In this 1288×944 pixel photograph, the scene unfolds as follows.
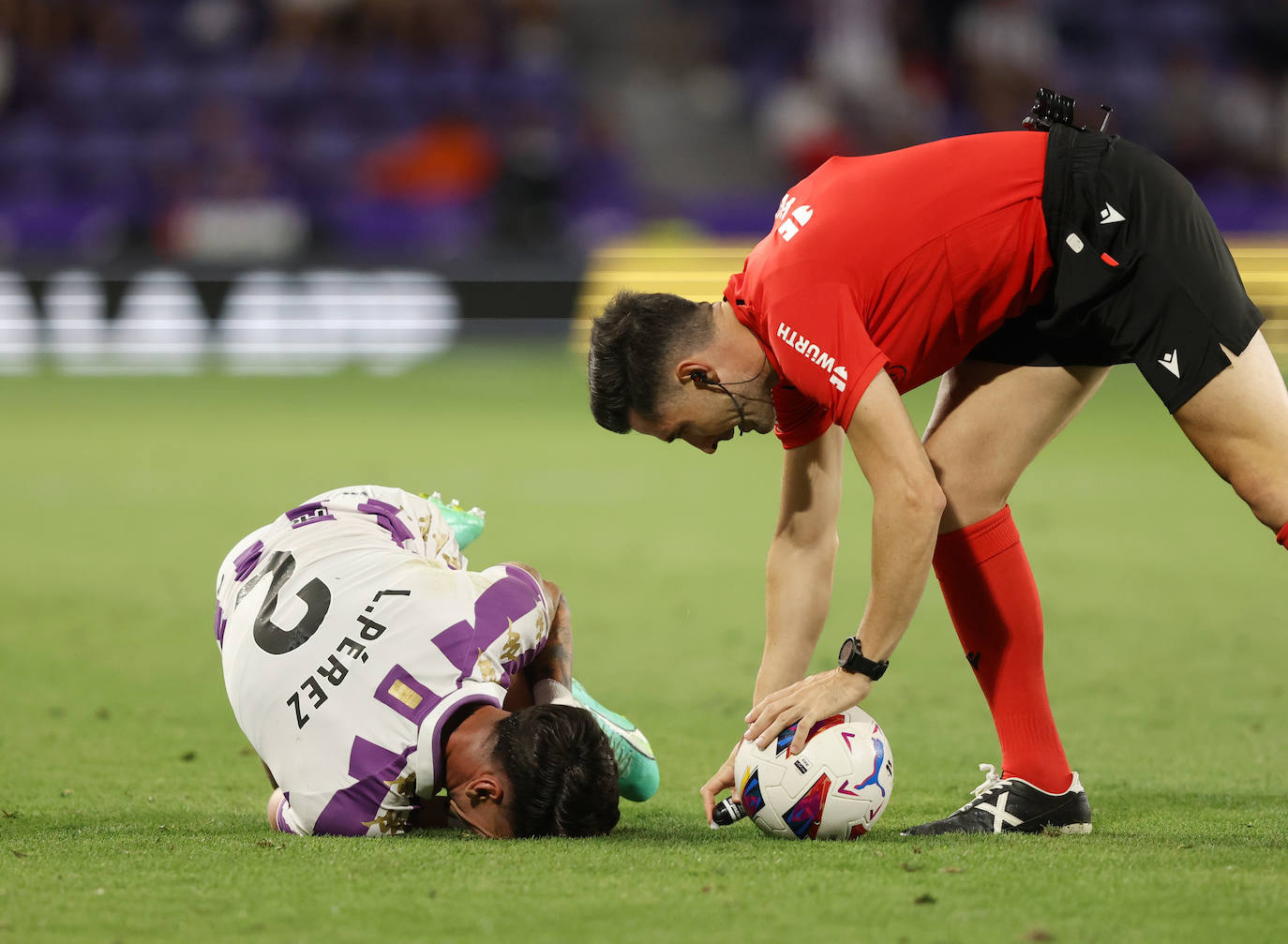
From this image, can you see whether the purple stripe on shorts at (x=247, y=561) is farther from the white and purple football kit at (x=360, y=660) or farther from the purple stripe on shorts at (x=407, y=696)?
the purple stripe on shorts at (x=407, y=696)

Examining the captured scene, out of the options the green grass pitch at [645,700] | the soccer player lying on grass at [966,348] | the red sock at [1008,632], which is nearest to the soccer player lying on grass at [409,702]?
the green grass pitch at [645,700]

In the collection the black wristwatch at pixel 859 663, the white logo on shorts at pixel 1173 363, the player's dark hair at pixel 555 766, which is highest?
the white logo on shorts at pixel 1173 363

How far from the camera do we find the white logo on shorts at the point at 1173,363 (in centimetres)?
379

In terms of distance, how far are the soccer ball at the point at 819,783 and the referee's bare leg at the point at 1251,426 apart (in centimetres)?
108

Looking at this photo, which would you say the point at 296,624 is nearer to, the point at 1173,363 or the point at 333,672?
the point at 333,672

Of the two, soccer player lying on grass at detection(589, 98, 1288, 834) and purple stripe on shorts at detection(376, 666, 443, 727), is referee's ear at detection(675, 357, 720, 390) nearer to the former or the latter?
soccer player lying on grass at detection(589, 98, 1288, 834)

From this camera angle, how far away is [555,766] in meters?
3.82

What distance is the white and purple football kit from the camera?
3.91 m

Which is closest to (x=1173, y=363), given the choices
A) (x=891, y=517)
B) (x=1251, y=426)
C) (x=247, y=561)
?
(x=1251, y=426)

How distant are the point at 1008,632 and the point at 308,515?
6.41ft

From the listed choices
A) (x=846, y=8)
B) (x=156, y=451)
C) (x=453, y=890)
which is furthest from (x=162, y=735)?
(x=846, y=8)

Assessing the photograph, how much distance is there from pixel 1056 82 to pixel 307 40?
9.54 meters

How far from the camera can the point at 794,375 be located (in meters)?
3.64

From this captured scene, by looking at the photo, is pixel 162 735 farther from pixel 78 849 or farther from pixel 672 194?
pixel 672 194
